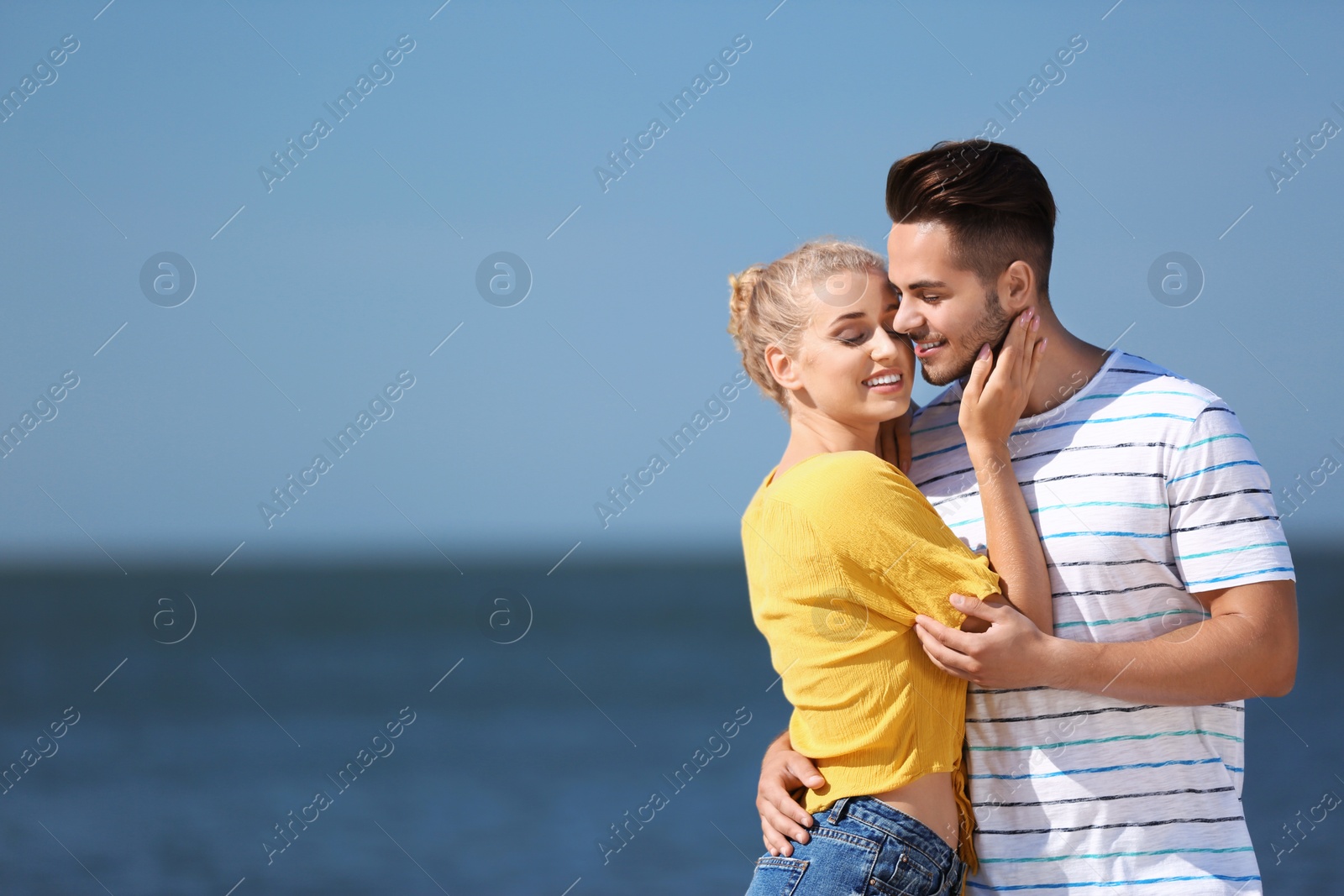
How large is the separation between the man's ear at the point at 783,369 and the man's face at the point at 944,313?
25 centimetres

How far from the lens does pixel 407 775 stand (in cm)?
1453

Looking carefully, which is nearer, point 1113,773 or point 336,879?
point 1113,773

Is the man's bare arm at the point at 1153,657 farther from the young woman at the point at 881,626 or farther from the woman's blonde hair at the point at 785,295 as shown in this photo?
the woman's blonde hair at the point at 785,295

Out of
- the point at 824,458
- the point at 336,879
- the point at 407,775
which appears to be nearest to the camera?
the point at 824,458

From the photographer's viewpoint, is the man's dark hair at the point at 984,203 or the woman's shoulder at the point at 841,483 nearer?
the woman's shoulder at the point at 841,483

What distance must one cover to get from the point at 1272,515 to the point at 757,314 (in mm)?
1175

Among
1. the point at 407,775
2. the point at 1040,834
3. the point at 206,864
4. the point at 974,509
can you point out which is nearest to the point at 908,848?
the point at 1040,834

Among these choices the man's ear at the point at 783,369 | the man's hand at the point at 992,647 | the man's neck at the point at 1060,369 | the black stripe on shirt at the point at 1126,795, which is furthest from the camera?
the man's ear at the point at 783,369

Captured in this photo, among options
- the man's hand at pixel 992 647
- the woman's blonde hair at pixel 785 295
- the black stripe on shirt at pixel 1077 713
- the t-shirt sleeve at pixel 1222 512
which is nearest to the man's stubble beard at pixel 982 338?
the woman's blonde hair at pixel 785 295

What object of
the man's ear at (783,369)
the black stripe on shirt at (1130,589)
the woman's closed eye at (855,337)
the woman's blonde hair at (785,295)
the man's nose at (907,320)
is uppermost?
the woman's blonde hair at (785,295)

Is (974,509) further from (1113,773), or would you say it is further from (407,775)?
(407,775)

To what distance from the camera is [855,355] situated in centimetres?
271

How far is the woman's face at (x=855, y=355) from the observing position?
271cm

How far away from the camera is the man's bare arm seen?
235 centimetres
